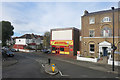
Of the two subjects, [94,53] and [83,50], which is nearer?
[94,53]

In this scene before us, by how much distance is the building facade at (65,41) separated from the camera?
25.3m

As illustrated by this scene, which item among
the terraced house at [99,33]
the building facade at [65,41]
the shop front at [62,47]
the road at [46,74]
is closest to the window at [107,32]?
the terraced house at [99,33]

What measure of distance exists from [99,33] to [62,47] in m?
10.9

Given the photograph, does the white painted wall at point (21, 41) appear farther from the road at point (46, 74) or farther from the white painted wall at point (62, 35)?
the road at point (46, 74)

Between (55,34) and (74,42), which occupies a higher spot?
(55,34)

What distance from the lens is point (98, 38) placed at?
20.8 meters

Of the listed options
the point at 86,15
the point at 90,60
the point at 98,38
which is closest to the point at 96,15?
the point at 86,15

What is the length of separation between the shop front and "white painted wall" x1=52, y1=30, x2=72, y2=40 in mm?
936

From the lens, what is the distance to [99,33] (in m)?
20.8

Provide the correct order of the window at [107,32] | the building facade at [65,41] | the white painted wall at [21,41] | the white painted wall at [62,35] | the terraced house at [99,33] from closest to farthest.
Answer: the terraced house at [99,33] → the window at [107,32] → the building facade at [65,41] → the white painted wall at [62,35] → the white painted wall at [21,41]

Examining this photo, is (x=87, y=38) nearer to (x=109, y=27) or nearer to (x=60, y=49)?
(x=109, y=27)

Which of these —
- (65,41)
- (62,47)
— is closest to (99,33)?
(65,41)

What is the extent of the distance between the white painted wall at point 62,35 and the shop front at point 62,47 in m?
0.94

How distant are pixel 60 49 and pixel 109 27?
1415cm
